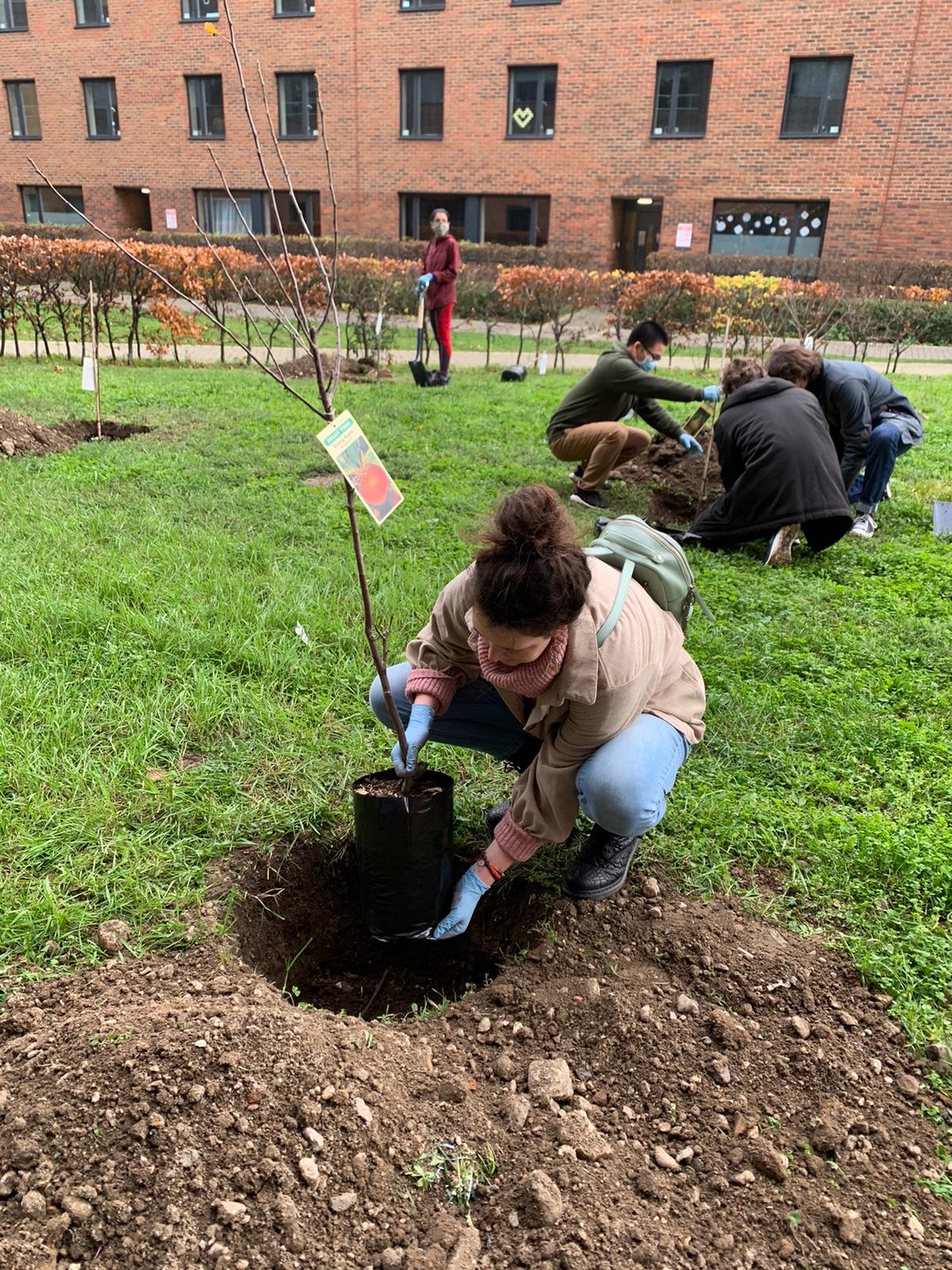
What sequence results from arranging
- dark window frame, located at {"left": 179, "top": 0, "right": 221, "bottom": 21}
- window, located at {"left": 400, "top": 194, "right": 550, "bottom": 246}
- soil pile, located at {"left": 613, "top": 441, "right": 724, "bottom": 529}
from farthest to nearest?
dark window frame, located at {"left": 179, "top": 0, "right": 221, "bottom": 21} → window, located at {"left": 400, "top": 194, "right": 550, "bottom": 246} → soil pile, located at {"left": 613, "top": 441, "right": 724, "bottom": 529}

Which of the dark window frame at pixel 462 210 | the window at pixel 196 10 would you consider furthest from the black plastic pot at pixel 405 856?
the window at pixel 196 10

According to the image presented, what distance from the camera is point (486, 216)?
2142cm

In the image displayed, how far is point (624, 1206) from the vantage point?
1.54 metres

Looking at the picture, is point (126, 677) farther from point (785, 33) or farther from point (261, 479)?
point (785, 33)

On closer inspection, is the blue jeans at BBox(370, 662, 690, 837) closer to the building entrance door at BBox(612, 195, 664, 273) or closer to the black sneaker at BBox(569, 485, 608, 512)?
the black sneaker at BBox(569, 485, 608, 512)

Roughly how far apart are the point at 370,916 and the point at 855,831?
1.42 m

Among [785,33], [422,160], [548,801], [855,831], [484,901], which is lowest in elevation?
[484,901]

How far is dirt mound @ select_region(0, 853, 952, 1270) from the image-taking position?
1.44 meters

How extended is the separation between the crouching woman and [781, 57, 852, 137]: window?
66.7ft

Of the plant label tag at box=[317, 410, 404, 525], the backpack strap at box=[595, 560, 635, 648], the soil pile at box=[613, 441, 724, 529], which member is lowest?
the soil pile at box=[613, 441, 724, 529]

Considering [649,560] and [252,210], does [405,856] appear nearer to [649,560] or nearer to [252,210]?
[649,560]

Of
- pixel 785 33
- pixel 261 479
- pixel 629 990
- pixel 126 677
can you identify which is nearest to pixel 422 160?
pixel 785 33

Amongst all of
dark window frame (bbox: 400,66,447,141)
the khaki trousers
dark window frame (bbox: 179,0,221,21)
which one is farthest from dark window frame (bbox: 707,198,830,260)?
the khaki trousers

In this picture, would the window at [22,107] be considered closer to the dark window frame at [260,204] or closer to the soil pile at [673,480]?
the dark window frame at [260,204]
